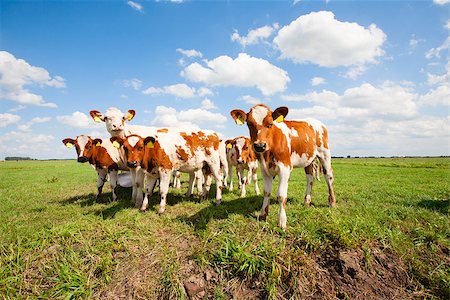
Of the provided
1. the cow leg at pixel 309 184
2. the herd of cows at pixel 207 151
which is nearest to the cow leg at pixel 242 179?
the herd of cows at pixel 207 151

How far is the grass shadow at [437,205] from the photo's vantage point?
7.09 m

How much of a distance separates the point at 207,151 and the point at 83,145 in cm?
530

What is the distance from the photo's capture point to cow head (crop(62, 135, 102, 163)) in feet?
32.6

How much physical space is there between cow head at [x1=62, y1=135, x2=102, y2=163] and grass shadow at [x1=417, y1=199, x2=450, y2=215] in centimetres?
1210

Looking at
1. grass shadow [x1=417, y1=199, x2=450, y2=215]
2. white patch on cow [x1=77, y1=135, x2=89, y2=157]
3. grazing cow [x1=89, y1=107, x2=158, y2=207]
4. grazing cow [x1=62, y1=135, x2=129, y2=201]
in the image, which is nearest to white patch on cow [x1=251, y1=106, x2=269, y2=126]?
grazing cow [x1=89, y1=107, x2=158, y2=207]

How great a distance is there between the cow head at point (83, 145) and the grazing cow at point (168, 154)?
243 cm

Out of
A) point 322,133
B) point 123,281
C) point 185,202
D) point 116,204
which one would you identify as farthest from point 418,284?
point 116,204

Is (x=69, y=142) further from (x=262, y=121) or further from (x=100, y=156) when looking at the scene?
(x=262, y=121)

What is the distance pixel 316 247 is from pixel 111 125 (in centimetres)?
780

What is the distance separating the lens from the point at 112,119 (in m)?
9.01

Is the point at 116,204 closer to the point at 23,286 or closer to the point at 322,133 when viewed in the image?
the point at 23,286

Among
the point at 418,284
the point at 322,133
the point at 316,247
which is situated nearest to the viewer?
the point at 418,284

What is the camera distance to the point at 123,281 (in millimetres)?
4555

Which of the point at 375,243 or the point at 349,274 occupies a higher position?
the point at 375,243
